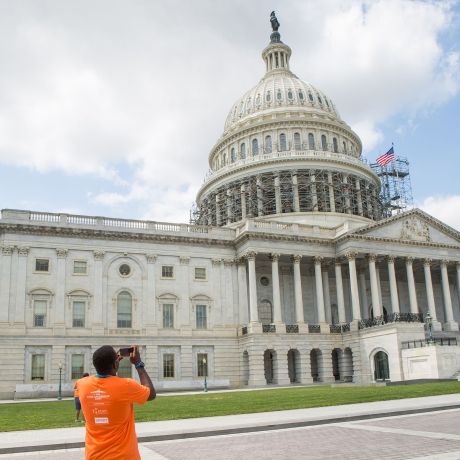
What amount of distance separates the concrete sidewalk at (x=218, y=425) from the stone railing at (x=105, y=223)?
3823 cm

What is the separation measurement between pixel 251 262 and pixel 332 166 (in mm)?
30476

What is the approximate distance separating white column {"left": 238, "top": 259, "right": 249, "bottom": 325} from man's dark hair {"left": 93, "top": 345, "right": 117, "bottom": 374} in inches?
2138

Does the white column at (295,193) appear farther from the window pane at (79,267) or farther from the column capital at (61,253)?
the column capital at (61,253)

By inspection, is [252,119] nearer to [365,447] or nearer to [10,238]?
[10,238]

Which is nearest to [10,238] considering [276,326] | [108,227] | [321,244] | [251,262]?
[108,227]

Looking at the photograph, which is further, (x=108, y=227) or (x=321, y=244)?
(x=321, y=244)

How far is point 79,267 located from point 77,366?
31.4 feet

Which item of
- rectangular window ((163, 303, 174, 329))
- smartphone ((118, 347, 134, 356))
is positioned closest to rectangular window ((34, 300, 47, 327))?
rectangular window ((163, 303, 174, 329))

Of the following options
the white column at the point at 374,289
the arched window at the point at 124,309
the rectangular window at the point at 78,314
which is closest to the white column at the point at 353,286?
the white column at the point at 374,289

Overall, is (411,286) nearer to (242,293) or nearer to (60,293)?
(242,293)

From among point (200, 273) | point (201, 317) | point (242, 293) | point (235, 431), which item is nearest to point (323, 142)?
point (242, 293)

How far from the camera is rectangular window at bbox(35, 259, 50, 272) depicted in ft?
180

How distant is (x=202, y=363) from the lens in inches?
2308

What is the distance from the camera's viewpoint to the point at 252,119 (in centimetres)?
9275
